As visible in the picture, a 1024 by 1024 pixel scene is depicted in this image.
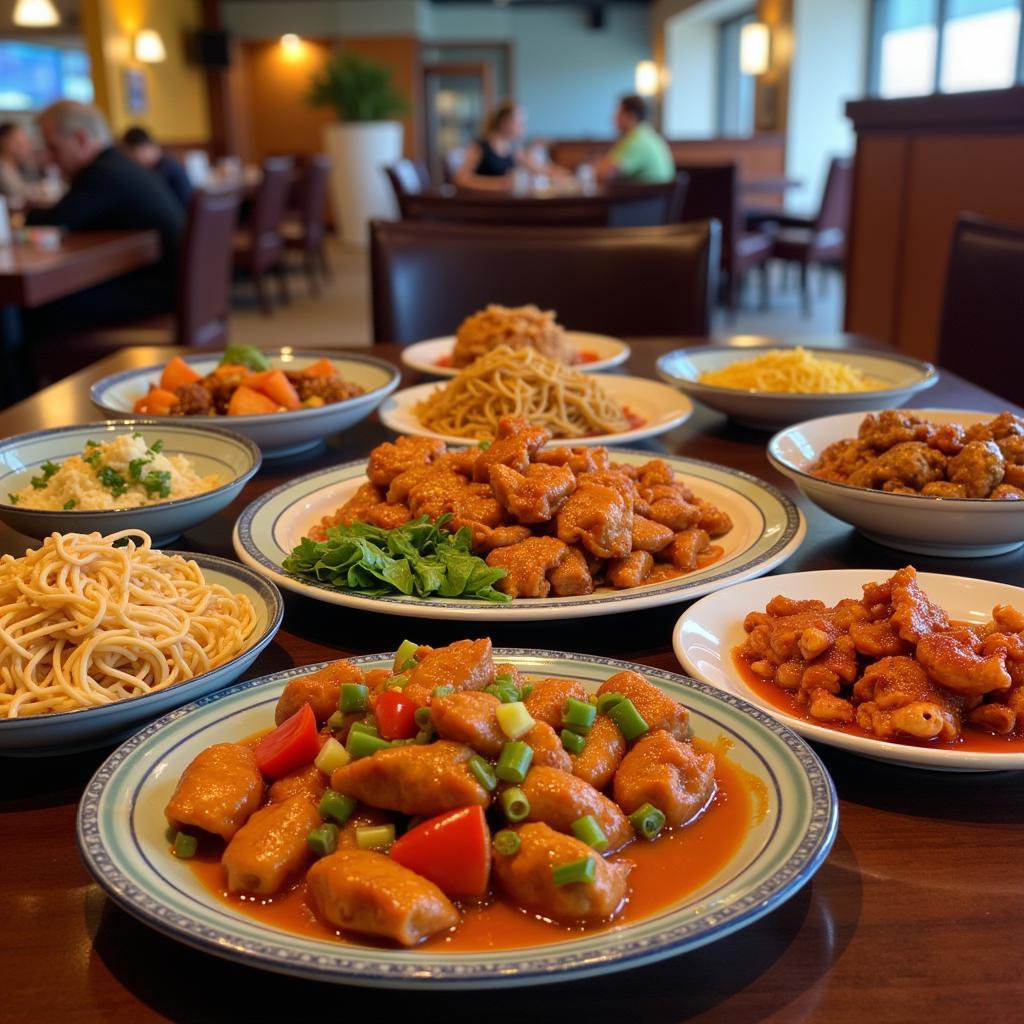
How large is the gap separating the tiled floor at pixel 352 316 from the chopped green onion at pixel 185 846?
7.28 m

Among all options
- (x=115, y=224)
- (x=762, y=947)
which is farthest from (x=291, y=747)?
(x=115, y=224)

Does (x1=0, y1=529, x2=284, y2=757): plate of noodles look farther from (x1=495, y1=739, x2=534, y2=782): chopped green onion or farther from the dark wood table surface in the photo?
(x1=495, y1=739, x2=534, y2=782): chopped green onion

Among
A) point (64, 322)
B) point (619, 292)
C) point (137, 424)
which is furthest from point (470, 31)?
point (137, 424)

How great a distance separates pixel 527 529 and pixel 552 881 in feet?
2.09

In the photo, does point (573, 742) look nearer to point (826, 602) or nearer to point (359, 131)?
point (826, 602)

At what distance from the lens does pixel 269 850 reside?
2.39 feet

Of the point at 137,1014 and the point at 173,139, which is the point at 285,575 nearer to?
the point at 137,1014

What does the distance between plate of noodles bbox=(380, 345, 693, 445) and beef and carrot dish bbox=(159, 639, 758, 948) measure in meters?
1.01

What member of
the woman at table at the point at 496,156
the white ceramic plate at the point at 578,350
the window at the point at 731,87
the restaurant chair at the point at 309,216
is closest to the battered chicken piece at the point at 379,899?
the white ceramic plate at the point at 578,350

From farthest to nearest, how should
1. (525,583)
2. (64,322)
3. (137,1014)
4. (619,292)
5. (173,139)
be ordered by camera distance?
(173,139)
(64,322)
(619,292)
(525,583)
(137,1014)

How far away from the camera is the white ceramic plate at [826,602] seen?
2.81ft

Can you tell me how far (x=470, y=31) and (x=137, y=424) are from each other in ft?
73.4

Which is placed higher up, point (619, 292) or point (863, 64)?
point (863, 64)

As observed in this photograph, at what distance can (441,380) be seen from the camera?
2365 millimetres
